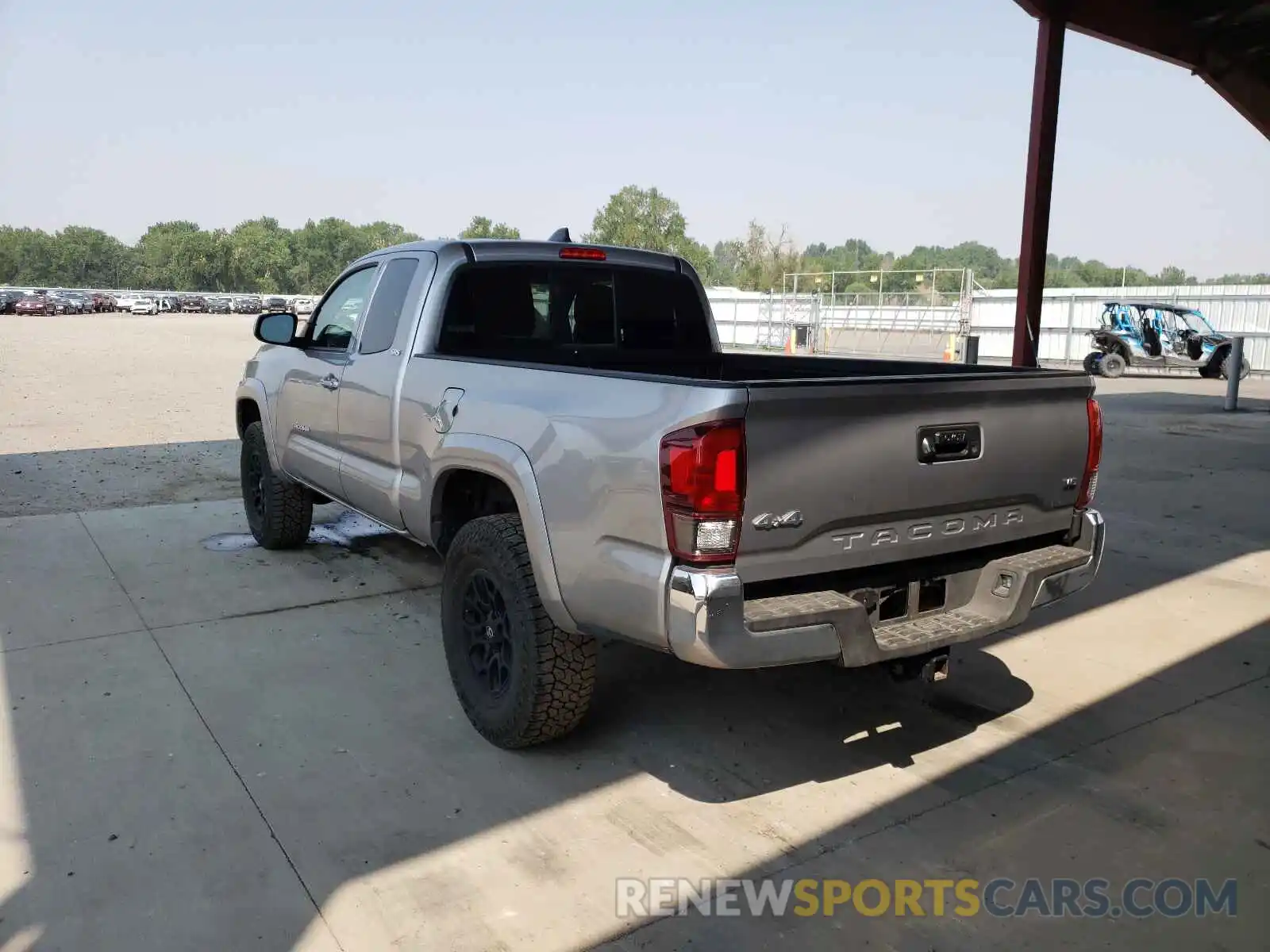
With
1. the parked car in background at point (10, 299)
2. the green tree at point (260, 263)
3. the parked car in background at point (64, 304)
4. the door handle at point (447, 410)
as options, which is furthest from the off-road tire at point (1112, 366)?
the green tree at point (260, 263)

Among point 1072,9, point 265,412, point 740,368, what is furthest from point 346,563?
point 1072,9

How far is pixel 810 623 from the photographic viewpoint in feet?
9.65

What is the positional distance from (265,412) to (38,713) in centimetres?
259

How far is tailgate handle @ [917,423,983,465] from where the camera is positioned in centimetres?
319

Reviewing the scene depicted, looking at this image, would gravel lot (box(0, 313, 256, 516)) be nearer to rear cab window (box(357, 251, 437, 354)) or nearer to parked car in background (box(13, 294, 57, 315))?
rear cab window (box(357, 251, 437, 354))

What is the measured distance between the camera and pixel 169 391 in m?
17.6

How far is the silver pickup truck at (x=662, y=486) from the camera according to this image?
287 centimetres

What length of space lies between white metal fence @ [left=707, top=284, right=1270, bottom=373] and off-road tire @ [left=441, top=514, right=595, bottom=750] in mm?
27596

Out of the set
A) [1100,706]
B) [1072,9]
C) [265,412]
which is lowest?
[1100,706]

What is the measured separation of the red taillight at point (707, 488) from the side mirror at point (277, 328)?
11.4 ft

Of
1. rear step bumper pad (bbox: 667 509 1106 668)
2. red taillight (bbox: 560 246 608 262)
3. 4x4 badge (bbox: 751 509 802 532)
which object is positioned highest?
red taillight (bbox: 560 246 608 262)

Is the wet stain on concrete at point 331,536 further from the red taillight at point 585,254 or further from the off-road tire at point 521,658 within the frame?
the off-road tire at point 521,658

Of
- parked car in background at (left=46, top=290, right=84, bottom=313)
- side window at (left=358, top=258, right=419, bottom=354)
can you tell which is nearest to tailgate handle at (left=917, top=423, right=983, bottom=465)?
side window at (left=358, top=258, right=419, bottom=354)

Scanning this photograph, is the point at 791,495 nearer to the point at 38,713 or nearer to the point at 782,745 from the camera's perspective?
the point at 782,745
